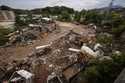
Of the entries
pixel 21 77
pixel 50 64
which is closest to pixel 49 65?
pixel 50 64

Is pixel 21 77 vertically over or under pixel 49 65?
over

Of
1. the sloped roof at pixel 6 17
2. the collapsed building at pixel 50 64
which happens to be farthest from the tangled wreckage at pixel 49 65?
the sloped roof at pixel 6 17

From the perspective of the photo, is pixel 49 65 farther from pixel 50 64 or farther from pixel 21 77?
pixel 21 77

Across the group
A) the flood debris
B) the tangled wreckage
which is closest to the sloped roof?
the tangled wreckage

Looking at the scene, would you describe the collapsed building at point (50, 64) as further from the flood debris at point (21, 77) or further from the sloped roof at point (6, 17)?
the sloped roof at point (6, 17)

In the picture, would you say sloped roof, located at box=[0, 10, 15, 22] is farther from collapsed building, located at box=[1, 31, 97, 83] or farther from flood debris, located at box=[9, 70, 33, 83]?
flood debris, located at box=[9, 70, 33, 83]

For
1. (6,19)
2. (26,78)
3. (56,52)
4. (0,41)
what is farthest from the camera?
(6,19)

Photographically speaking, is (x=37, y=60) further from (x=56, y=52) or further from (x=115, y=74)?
(x=115, y=74)

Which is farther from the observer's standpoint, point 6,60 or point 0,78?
point 6,60

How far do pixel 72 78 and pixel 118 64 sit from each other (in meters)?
1.88

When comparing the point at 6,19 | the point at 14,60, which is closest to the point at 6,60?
the point at 14,60

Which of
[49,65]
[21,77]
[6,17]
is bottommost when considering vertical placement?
[6,17]

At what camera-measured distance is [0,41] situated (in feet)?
41.2

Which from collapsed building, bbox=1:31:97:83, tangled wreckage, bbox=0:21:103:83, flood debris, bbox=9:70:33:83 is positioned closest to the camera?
flood debris, bbox=9:70:33:83
